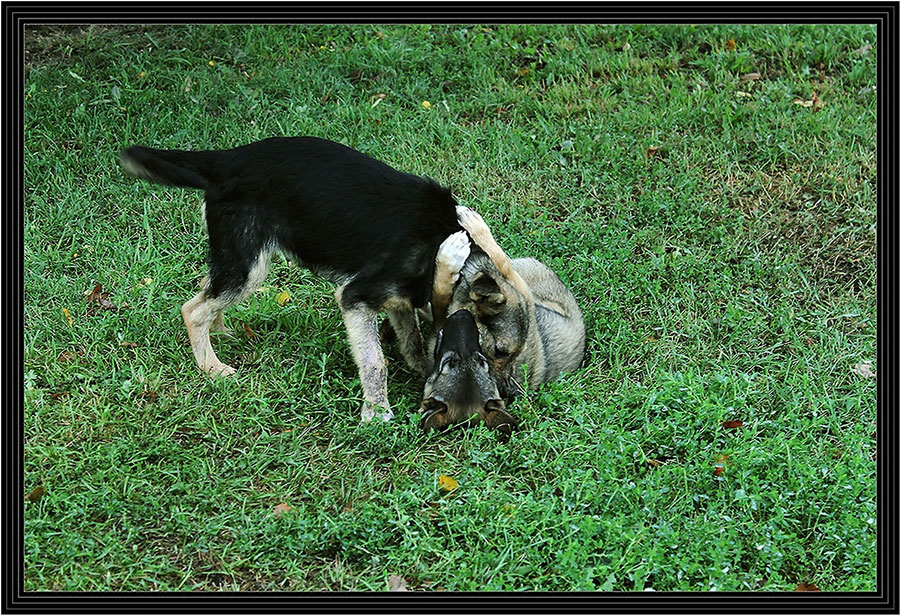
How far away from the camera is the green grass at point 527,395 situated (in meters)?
4.24

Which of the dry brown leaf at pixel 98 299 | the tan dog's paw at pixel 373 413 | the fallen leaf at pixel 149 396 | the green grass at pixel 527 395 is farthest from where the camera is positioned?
the dry brown leaf at pixel 98 299

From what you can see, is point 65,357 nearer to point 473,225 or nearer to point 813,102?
point 473,225

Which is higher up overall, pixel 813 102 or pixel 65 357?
pixel 813 102

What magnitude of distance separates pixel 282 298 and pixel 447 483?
2.17m

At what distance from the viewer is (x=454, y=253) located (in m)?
5.17

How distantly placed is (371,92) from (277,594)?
5488 mm

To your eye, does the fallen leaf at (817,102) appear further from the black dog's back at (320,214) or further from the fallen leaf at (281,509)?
the fallen leaf at (281,509)

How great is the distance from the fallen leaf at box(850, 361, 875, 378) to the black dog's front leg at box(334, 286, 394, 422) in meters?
2.95

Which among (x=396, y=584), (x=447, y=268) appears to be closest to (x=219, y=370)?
(x=447, y=268)

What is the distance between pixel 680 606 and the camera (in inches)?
156

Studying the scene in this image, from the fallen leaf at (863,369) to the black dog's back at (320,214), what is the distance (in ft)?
8.81

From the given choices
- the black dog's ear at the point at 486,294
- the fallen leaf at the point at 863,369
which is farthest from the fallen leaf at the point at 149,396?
the fallen leaf at the point at 863,369

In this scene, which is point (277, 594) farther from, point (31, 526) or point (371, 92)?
point (371, 92)

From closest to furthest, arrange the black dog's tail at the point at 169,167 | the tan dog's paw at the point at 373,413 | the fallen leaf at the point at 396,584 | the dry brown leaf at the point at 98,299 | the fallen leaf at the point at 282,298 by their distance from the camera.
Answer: the fallen leaf at the point at 396,584 < the tan dog's paw at the point at 373,413 < the black dog's tail at the point at 169,167 < the dry brown leaf at the point at 98,299 < the fallen leaf at the point at 282,298
